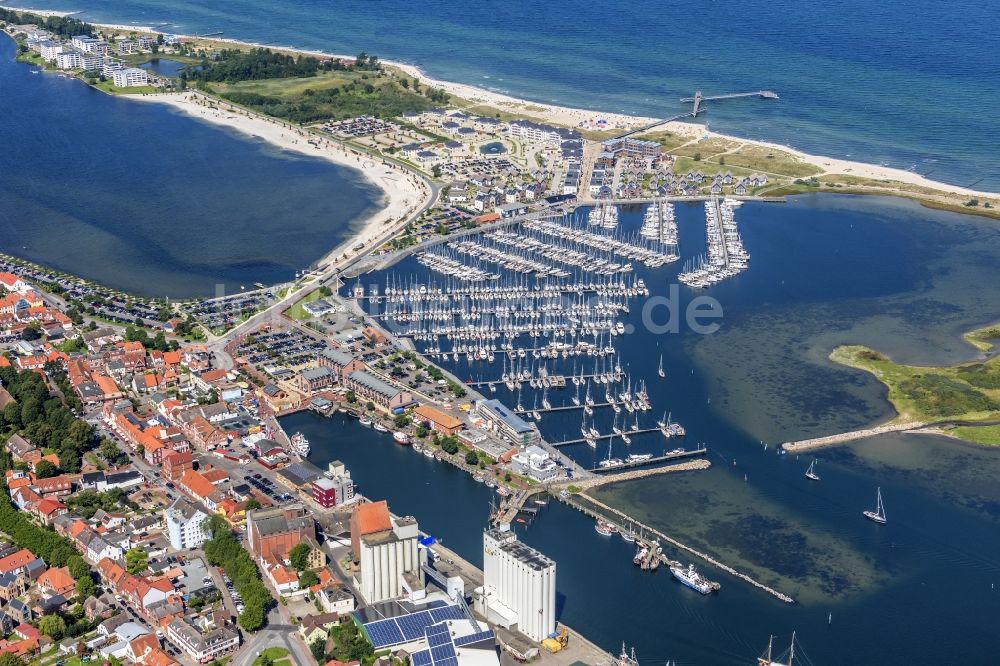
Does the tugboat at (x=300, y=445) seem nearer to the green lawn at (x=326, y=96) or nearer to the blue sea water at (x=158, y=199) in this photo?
the blue sea water at (x=158, y=199)

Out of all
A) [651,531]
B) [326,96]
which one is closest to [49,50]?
[326,96]

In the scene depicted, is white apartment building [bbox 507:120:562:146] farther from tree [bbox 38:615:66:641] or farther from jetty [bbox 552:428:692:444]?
tree [bbox 38:615:66:641]

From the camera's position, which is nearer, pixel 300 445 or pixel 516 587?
pixel 516 587

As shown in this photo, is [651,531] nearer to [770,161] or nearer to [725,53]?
[770,161]

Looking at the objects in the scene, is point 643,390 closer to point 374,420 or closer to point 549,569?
point 374,420

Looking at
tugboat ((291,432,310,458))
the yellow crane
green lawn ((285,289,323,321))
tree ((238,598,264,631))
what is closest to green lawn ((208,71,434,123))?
green lawn ((285,289,323,321))

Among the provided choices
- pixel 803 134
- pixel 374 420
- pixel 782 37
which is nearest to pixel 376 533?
pixel 374 420
